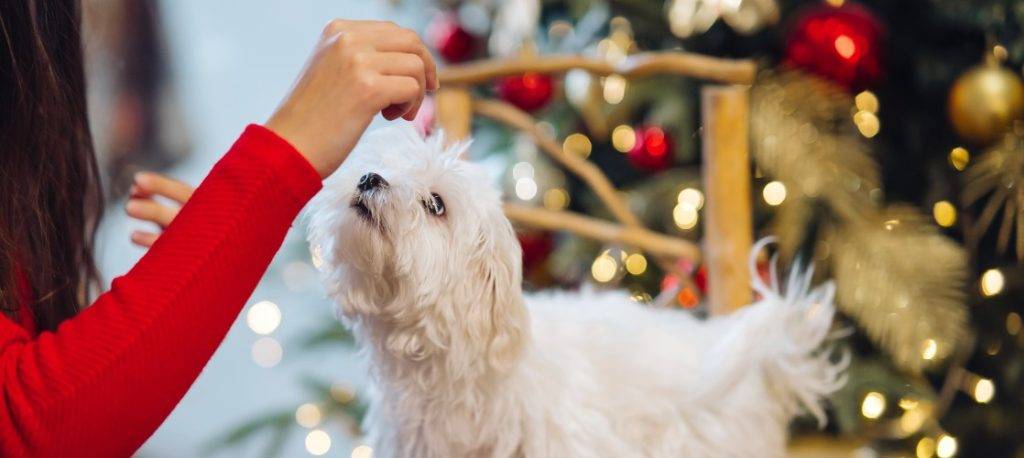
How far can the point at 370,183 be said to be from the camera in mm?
694

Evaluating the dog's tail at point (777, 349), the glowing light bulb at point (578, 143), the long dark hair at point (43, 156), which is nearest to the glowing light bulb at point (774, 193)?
the glowing light bulb at point (578, 143)

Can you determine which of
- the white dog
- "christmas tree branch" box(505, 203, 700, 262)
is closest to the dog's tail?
the white dog

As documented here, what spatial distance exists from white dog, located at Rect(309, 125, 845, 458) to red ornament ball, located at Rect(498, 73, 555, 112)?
2.07 feet

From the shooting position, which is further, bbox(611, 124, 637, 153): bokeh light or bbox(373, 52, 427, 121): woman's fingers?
bbox(611, 124, 637, 153): bokeh light

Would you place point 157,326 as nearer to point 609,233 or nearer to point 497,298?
point 497,298

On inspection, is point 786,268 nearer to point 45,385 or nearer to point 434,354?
point 434,354

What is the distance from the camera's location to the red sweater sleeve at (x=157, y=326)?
46 centimetres

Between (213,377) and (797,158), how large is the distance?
1196 mm

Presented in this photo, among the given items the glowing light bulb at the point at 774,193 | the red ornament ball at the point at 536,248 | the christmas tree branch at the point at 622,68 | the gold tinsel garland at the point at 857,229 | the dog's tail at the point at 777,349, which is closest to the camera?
the dog's tail at the point at 777,349

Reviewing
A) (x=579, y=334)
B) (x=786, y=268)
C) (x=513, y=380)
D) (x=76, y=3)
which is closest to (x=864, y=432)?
(x=786, y=268)

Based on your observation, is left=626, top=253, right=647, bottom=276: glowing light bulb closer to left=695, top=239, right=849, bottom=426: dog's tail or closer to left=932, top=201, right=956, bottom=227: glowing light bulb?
left=932, top=201, right=956, bottom=227: glowing light bulb

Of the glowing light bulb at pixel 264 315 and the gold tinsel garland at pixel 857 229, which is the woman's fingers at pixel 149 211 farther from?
the glowing light bulb at pixel 264 315

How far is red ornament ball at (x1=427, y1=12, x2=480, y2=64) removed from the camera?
5.37 ft

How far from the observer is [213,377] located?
201cm
